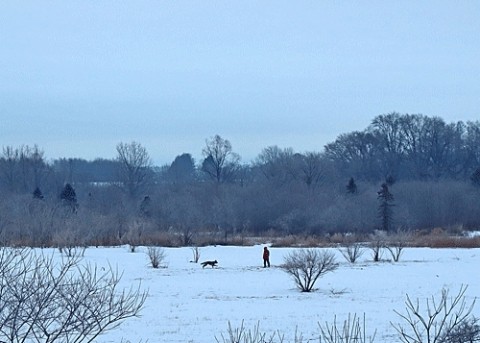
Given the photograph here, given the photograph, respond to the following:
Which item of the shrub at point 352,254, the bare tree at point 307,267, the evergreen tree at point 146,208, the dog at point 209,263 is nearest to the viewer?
the bare tree at point 307,267

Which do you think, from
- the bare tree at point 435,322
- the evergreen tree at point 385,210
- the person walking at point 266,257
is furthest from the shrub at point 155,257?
the evergreen tree at point 385,210

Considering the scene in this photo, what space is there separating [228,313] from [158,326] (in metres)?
2.96

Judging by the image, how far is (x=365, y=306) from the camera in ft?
76.1

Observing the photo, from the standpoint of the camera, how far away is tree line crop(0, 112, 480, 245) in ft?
189

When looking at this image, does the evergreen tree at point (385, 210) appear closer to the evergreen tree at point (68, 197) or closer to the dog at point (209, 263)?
the evergreen tree at point (68, 197)

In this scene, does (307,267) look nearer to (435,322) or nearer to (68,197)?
(435,322)

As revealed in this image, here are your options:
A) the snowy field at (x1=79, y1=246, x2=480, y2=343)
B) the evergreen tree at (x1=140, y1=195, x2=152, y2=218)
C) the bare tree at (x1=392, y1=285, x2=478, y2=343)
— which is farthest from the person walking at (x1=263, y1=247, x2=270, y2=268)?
the evergreen tree at (x1=140, y1=195, x2=152, y2=218)

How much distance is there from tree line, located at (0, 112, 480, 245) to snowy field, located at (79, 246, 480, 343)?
9326 millimetres

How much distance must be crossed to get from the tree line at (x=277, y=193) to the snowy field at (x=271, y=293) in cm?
933

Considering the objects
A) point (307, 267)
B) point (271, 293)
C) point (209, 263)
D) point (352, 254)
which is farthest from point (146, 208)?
point (271, 293)

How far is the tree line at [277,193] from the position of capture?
57.5 meters

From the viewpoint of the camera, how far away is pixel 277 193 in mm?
75688

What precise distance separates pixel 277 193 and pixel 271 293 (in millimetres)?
48509

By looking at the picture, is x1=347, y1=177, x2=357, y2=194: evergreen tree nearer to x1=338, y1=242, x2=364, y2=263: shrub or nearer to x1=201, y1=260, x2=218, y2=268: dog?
x1=338, y1=242, x2=364, y2=263: shrub
